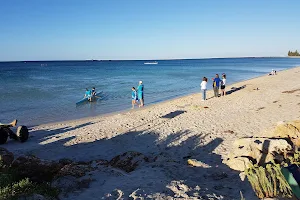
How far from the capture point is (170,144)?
917cm

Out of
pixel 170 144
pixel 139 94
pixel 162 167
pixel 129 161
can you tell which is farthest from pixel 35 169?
pixel 139 94

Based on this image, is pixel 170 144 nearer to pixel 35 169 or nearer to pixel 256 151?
pixel 256 151

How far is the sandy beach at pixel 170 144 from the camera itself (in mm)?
5047

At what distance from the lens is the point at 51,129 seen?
42.7ft

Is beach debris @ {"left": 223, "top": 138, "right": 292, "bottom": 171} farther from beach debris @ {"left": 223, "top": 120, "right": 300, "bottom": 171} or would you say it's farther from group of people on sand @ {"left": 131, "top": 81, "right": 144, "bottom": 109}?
group of people on sand @ {"left": 131, "top": 81, "right": 144, "bottom": 109}

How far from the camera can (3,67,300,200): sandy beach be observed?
5047mm

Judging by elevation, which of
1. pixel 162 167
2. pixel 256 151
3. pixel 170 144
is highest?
pixel 256 151

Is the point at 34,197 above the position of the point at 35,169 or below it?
above

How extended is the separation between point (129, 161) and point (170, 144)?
7.39 ft

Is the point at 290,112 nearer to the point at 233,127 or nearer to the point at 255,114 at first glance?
the point at 255,114

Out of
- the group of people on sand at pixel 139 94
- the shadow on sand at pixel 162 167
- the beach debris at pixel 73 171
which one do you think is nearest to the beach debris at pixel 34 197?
the shadow on sand at pixel 162 167

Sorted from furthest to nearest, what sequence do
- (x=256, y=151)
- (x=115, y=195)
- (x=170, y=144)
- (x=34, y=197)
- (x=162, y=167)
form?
(x=170, y=144) < (x=162, y=167) < (x=256, y=151) < (x=115, y=195) < (x=34, y=197)

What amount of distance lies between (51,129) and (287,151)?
33.7 feet

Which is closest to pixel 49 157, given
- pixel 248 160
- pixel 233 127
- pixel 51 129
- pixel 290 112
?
pixel 51 129
